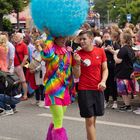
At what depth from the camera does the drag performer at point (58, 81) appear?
517cm

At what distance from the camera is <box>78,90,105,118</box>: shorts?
216 inches

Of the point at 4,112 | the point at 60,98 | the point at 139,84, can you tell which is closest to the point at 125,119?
the point at 139,84

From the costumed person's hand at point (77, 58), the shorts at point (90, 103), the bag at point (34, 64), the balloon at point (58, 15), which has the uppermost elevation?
the balloon at point (58, 15)

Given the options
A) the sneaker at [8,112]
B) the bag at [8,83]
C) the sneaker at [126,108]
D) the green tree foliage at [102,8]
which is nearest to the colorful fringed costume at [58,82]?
the sneaker at [8,112]

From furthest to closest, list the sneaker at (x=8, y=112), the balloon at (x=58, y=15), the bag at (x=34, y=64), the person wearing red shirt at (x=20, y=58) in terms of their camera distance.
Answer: the person wearing red shirt at (x=20, y=58) < the bag at (x=34, y=64) < the sneaker at (x=8, y=112) < the balloon at (x=58, y=15)

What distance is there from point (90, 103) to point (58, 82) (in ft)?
1.77

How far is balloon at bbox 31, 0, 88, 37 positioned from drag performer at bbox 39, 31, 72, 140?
15 cm

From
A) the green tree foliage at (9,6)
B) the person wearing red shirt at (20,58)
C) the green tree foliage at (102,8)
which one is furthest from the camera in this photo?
the green tree foliage at (102,8)

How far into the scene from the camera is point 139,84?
346 inches

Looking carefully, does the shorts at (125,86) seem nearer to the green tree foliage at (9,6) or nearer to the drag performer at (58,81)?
the drag performer at (58,81)

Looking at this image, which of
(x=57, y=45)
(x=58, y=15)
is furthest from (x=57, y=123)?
(x=58, y=15)

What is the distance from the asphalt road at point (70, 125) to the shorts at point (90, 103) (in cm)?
130

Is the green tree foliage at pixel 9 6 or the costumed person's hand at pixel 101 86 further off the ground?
the green tree foliage at pixel 9 6

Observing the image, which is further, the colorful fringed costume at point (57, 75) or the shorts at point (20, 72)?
the shorts at point (20, 72)
